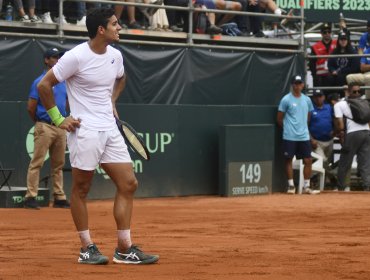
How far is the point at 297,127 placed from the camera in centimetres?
1886

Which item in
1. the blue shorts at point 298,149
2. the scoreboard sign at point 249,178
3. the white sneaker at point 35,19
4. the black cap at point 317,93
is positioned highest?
the white sneaker at point 35,19

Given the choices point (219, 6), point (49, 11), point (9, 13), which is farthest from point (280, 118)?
point (9, 13)

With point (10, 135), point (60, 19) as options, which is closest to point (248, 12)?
point (60, 19)

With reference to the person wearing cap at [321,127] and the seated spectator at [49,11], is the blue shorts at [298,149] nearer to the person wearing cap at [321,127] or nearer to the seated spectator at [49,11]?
the person wearing cap at [321,127]

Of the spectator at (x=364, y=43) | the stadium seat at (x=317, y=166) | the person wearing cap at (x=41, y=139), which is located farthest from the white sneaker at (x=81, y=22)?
the spectator at (x=364, y=43)

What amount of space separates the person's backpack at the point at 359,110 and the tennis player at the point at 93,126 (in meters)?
11.3

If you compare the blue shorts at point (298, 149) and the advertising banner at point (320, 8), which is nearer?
the blue shorts at point (298, 149)

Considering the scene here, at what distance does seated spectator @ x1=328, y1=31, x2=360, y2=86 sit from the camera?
20.4m

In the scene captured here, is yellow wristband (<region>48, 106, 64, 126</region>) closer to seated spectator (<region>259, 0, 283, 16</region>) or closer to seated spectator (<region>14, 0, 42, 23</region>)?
seated spectator (<region>14, 0, 42, 23</region>)

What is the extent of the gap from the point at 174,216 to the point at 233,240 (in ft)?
11.6

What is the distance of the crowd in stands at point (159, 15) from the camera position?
16.9 m

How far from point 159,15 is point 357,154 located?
4630mm

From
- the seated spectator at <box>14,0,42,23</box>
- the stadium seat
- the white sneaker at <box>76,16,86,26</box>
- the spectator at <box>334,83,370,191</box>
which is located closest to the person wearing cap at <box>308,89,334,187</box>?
the stadium seat

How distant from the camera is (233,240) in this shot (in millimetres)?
10359
